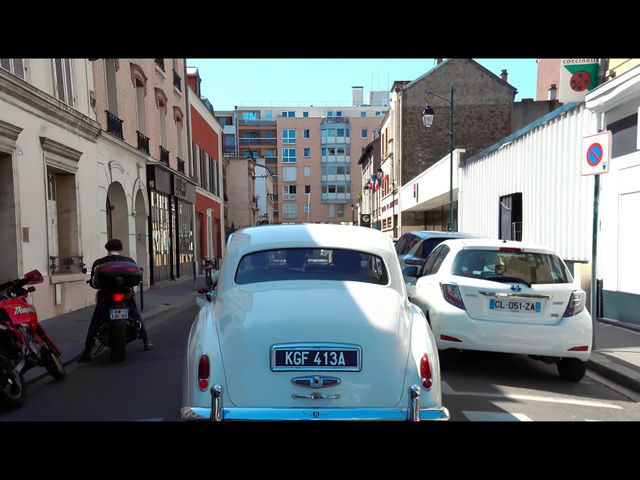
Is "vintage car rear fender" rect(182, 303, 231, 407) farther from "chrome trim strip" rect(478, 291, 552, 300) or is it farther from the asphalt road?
"chrome trim strip" rect(478, 291, 552, 300)

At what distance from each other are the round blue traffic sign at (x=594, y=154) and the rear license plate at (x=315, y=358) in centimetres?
550

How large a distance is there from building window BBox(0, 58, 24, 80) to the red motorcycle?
5.65 meters

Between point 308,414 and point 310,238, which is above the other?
point 310,238

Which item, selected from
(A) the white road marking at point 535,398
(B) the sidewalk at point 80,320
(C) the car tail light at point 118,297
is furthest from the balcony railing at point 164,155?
(A) the white road marking at point 535,398

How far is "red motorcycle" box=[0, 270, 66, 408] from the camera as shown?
454 cm

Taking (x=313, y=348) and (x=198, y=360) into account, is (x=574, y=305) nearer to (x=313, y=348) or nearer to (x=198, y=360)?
(x=313, y=348)

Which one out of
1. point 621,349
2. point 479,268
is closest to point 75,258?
point 479,268

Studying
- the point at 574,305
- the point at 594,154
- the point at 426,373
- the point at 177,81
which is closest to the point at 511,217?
the point at 594,154

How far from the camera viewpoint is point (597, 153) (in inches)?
263

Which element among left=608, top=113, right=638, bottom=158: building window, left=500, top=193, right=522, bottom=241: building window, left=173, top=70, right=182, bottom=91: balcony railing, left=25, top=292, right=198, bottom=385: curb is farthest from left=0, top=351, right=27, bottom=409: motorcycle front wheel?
left=173, top=70, right=182, bottom=91: balcony railing

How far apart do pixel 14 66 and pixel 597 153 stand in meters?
10.4

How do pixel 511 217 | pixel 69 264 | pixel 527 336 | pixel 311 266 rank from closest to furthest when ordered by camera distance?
1. pixel 311 266
2. pixel 527 336
3. pixel 69 264
4. pixel 511 217

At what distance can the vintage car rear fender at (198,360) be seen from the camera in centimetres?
307

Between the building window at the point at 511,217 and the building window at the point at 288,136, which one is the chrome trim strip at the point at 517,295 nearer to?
the building window at the point at 511,217
